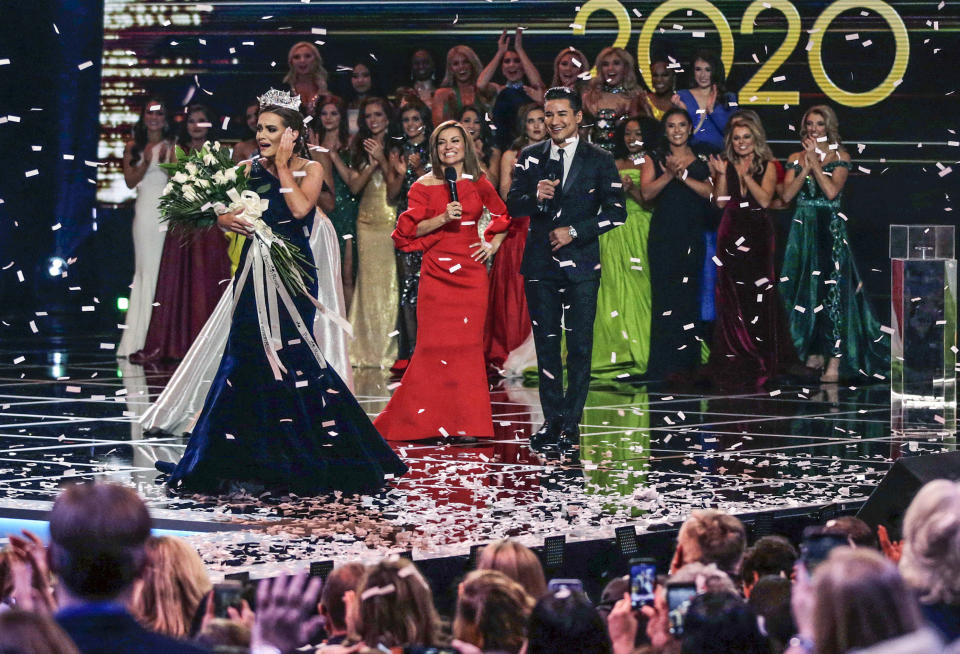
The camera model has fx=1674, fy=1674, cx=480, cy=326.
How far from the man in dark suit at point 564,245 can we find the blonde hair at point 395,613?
4453 mm

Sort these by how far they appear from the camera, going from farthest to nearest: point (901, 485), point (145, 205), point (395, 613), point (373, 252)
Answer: point (145, 205)
point (373, 252)
point (901, 485)
point (395, 613)

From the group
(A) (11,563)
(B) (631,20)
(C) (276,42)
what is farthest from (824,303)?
(A) (11,563)

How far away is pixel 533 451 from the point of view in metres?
7.38

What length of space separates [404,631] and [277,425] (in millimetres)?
3426

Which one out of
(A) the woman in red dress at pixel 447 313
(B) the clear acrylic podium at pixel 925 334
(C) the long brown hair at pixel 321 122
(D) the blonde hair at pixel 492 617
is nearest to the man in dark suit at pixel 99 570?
(D) the blonde hair at pixel 492 617

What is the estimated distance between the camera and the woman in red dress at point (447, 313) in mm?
7840

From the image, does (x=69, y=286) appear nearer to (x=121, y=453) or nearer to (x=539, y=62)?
(x=539, y=62)

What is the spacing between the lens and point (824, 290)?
10719 mm

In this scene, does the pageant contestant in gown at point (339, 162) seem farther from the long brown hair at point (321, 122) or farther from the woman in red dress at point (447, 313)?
the woman in red dress at point (447, 313)

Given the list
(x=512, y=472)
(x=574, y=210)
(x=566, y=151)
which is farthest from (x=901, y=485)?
(x=566, y=151)

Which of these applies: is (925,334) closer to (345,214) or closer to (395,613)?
(395,613)

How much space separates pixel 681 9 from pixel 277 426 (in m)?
6.49

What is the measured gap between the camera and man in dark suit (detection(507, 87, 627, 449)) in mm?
7570

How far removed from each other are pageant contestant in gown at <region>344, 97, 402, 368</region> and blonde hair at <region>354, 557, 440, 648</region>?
8.63 m
